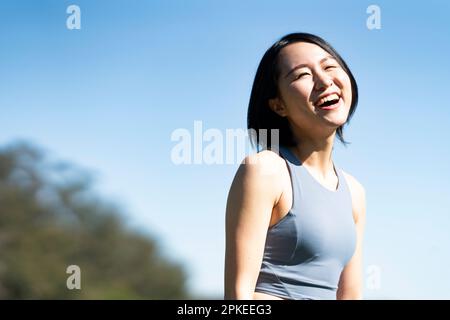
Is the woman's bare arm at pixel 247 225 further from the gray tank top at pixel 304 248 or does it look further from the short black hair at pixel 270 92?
the short black hair at pixel 270 92

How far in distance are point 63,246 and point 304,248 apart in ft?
126

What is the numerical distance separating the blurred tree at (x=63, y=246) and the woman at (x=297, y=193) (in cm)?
3321

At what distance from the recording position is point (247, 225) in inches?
100

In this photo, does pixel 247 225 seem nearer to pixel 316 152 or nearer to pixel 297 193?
pixel 297 193

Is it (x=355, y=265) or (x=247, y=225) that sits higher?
(x=247, y=225)

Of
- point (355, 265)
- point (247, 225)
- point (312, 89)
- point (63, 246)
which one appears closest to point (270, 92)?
point (312, 89)

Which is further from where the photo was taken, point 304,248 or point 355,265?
point 355,265

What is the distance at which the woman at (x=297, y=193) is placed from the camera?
8.39 ft

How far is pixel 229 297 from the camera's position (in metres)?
2.55

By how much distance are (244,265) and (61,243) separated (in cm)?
3835

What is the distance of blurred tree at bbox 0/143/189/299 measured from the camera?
123 ft

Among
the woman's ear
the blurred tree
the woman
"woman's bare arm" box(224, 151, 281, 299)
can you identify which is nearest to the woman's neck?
the woman

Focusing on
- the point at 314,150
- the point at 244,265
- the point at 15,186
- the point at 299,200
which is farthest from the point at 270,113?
the point at 15,186

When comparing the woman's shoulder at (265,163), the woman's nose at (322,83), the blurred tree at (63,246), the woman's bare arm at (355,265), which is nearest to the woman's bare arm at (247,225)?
the woman's shoulder at (265,163)
